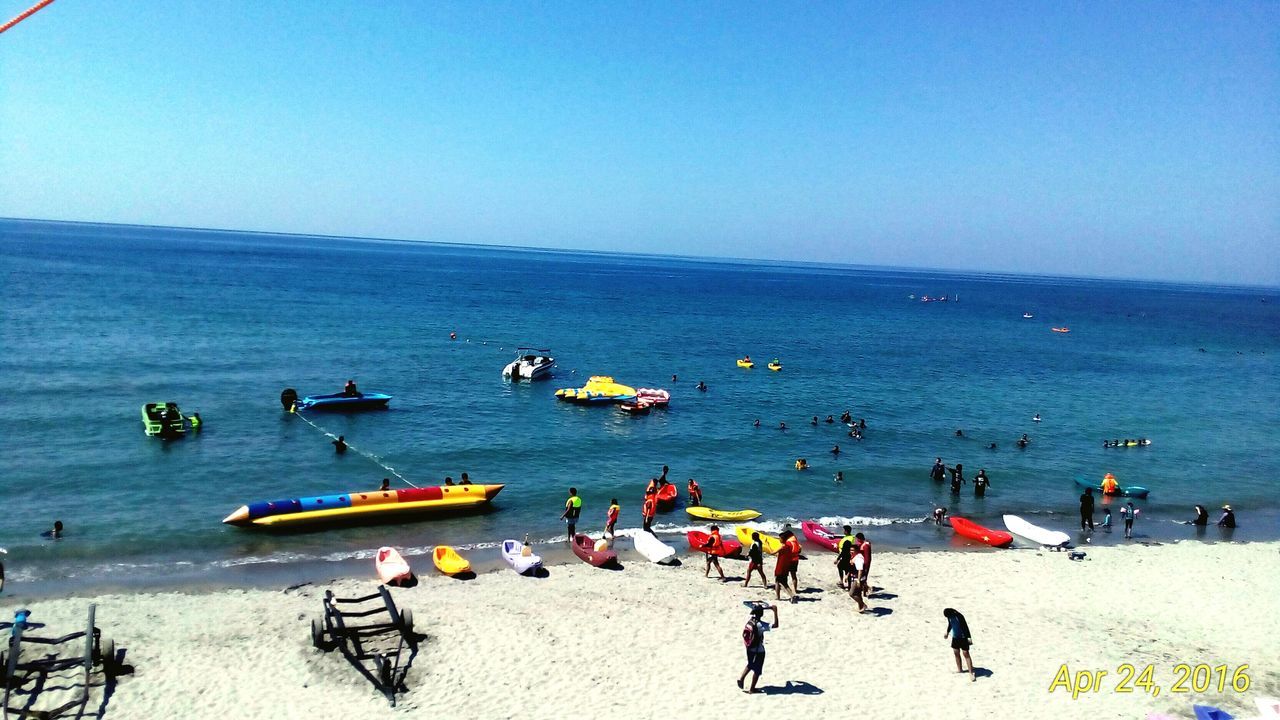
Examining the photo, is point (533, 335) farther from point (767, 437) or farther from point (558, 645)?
point (558, 645)

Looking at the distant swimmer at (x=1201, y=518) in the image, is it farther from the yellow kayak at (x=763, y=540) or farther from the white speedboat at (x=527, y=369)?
the white speedboat at (x=527, y=369)

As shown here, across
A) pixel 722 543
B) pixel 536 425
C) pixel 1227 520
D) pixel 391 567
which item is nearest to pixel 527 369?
pixel 536 425

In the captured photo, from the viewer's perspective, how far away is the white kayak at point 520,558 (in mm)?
20141

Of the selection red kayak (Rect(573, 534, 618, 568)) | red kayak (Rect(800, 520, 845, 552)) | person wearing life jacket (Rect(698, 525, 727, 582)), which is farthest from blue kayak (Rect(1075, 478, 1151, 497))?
red kayak (Rect(573, 534, 618, 568))

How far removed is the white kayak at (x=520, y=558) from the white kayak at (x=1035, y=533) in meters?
16.1

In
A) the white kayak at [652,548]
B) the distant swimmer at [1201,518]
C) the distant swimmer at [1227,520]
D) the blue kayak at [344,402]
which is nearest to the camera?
the white kayak at [652,548]

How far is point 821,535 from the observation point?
24.4m

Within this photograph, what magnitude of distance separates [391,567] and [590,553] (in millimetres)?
5141

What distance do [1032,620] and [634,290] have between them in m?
136

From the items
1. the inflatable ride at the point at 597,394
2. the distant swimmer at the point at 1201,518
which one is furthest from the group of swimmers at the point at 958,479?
the inflatable ride at the point at 597,394

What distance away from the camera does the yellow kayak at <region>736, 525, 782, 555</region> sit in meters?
22.5

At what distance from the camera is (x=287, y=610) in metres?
17.2

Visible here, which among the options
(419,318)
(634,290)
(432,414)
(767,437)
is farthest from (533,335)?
(634,290)

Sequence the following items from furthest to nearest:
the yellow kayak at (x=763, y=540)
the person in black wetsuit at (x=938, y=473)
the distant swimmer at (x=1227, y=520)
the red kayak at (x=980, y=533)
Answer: the person in black wetsuit at (x=938, y=473), the distant swimmer at (x=1227, y=520), the red kayak at (x=980, y=533), the yellow kayak at (x=763, y=540)
